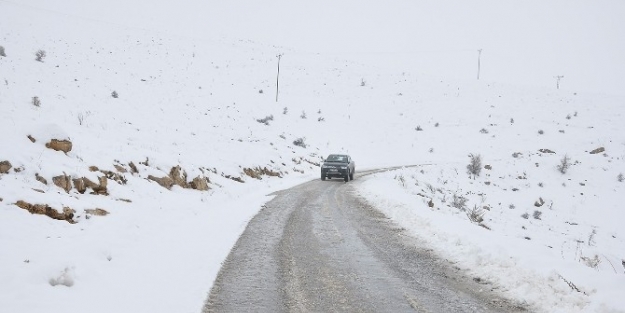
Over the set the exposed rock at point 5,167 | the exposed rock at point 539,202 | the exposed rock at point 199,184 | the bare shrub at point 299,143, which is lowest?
the exposed rock at point 539,202

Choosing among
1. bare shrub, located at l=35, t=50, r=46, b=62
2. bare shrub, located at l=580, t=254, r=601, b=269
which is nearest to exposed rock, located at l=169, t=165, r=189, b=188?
bare shrub, located at l=580, t=254, r=601, b=269

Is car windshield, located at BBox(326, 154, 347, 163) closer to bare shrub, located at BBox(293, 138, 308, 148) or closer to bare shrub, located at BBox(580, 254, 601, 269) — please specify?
bare shrub, located at BBox(293, 138, 308, 148)

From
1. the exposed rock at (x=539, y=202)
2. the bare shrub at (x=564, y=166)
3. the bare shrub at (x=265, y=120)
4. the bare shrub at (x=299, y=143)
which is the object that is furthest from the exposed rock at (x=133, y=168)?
the bare shrub at (x=265, y=120)

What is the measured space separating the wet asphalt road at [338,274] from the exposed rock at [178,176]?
13.9ft

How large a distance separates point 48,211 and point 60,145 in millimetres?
3918

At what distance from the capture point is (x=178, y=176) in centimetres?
1507

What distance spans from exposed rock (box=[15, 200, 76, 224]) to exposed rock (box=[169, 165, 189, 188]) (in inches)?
238

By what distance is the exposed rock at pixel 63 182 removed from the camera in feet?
31.9

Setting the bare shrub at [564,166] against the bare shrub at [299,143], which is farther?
the bare shrub at [299,143]

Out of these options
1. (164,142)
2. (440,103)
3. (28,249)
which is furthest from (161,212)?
(440,103)

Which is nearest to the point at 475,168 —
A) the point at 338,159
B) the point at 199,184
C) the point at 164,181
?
the point at 338,159

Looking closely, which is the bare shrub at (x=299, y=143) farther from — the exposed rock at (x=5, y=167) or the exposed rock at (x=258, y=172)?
the exposed rock at (x=5, y=167)

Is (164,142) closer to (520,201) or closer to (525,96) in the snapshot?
(520,201)

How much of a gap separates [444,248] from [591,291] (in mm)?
3434
